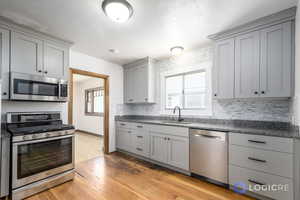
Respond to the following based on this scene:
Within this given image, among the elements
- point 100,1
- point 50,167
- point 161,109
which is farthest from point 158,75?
point 50,167

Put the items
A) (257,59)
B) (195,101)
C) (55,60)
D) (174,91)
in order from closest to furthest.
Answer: (257,59) < (55,60) < (195,101) < (174,91)

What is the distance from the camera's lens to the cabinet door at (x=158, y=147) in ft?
8.94

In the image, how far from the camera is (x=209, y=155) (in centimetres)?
218

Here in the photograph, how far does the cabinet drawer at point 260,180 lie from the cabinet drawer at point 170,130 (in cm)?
82

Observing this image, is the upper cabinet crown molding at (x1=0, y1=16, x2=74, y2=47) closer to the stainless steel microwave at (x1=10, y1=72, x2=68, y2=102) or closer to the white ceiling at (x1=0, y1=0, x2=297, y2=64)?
the white ceiling at (x1=0, y1=0, x2=297, y2=64)

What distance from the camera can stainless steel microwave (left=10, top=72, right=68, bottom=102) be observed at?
6.53 ft

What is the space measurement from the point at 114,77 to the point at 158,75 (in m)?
1.25

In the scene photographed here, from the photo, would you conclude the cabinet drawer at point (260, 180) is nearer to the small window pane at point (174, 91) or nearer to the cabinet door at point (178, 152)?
the cabinet door at point (178, 152)

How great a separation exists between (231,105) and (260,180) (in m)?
1.21

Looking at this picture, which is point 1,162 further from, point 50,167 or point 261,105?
point 261,105

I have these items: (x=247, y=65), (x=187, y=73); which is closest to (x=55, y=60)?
(x=187, y=73)

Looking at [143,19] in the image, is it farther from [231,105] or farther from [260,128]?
[260,128]

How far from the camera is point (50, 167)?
204 cm

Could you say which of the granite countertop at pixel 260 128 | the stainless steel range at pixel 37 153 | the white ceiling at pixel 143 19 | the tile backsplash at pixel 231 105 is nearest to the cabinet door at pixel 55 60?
the white ceiling at pixel 143 19
